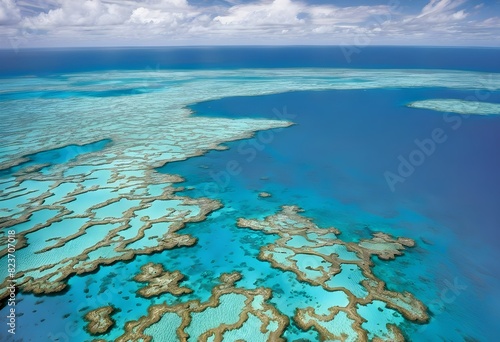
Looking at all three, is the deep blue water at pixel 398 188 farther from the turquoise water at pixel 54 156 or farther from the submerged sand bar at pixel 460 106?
the turquoise water at pixel 54 156

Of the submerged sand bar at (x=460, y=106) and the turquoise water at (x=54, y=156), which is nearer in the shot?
the turquoise water at (x=54, y=156)

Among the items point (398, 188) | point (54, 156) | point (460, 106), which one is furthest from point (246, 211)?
point (460, 106)

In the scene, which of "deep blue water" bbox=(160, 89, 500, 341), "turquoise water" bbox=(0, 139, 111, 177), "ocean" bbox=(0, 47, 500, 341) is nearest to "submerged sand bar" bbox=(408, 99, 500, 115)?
"ocean" bbox=(0, 47, 500, 341)

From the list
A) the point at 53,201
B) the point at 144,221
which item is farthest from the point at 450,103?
the point at 53,201

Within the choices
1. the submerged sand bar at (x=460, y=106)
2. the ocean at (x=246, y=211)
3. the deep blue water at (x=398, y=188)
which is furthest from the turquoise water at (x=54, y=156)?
the submerged sand bar at (x=460, y=106)

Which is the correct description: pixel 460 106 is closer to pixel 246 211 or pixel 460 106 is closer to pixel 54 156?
pixel 246 211
